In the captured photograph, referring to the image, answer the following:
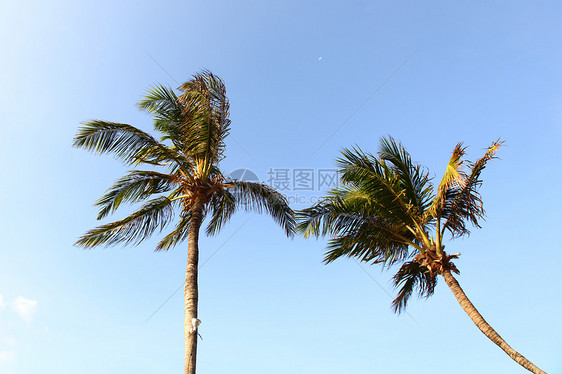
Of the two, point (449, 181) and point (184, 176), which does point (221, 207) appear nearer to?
point (184, 176)

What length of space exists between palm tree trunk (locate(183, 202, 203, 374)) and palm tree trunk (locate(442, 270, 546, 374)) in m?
Result: 6.66

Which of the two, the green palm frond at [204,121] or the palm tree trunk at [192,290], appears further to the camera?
the green palm frond at [204,121]

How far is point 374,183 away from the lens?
1188 cm

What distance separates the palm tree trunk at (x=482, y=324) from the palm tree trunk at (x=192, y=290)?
666 centimetres

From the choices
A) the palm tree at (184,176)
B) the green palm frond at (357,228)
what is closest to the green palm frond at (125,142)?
the palm tree at (184,176)

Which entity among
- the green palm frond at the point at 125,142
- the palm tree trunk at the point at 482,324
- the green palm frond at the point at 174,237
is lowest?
the palm tree trunk at the point at 482,324

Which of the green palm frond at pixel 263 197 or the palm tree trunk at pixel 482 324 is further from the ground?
the green palm frond at pixel 263 197

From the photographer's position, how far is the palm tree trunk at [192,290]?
777 cm

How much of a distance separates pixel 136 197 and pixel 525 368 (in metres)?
10.2

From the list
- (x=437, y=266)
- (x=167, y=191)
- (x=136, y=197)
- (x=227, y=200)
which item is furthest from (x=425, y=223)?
(x=136, y=197)

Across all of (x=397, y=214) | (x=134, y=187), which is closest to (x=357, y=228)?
(x=397, y=214)

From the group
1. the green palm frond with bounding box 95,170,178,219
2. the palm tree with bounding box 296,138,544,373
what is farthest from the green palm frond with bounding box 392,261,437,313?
the green palm frond with bounding box 95,170,178,219

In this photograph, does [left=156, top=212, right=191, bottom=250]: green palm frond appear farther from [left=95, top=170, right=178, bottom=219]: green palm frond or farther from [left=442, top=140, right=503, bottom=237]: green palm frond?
[left=442, top=140, right=503, bottom=237]: green palm frond

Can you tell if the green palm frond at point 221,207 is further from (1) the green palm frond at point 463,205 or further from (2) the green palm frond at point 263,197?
(1) the green palm frond at point 463,205
